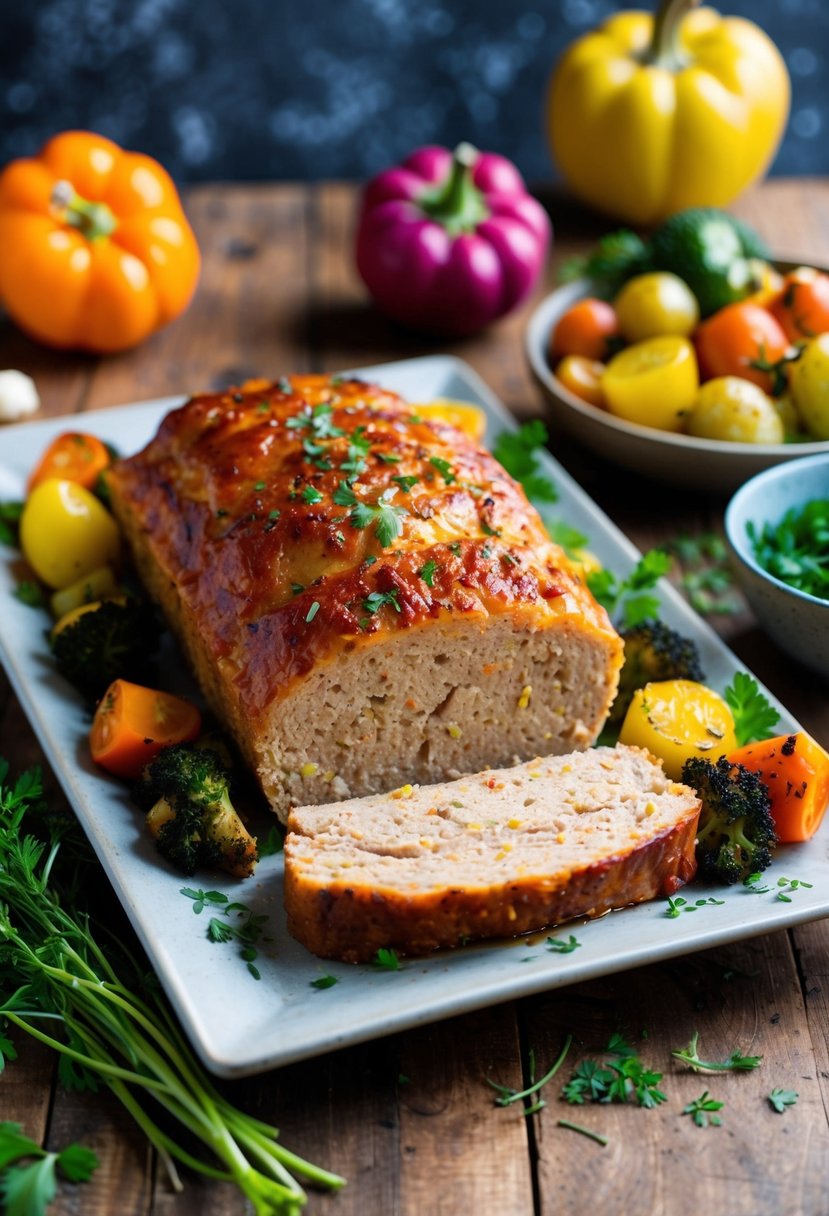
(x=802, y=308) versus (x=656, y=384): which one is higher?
(x=802, y=308)

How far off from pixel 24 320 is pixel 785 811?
4.54 m

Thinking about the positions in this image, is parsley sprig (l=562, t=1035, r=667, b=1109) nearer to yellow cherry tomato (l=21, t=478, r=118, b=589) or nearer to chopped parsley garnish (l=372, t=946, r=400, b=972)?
chopped parsley garnish (l=372, t=946, r=400, b=972)

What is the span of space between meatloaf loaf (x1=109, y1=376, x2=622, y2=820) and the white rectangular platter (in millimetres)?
436

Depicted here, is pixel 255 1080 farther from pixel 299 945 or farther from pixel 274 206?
pixel 274 206

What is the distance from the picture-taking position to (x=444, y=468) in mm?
4289

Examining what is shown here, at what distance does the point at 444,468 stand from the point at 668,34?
402 centimetres

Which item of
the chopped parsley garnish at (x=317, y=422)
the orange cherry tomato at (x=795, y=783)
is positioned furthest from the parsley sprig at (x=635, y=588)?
the chopped parsley garnish at (x=317, y=422)

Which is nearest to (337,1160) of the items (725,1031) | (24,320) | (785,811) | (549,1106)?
(549,1106)

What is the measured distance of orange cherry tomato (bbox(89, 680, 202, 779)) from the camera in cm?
397

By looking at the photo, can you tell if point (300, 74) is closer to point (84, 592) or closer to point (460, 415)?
point (460, 415)

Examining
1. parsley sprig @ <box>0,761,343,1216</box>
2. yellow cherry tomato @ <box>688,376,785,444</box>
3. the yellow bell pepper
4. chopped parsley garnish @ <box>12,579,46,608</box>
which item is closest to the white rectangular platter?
parsley sprig @ <box>0,761,343,1216</box>

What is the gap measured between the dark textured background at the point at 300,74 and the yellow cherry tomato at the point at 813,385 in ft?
15.6

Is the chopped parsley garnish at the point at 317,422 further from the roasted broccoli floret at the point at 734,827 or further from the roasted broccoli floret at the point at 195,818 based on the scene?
the roasted broccoli floret at the point at 734,827

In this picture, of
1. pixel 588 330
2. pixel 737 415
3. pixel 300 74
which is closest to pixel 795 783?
pixel 737 415
